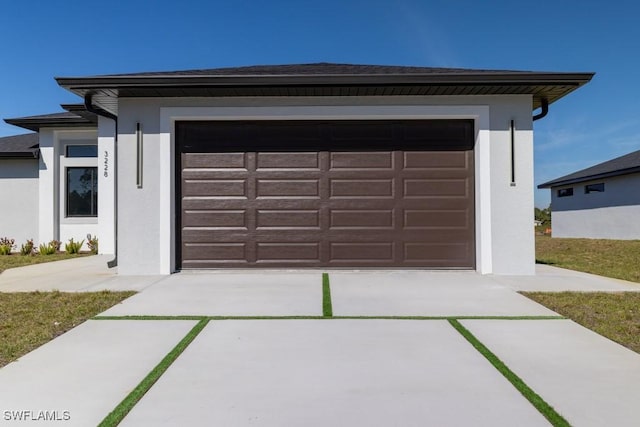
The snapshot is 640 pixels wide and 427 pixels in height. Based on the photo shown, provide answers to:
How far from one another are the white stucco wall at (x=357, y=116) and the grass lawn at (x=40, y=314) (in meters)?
1.62

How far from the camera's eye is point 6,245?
1103 cm

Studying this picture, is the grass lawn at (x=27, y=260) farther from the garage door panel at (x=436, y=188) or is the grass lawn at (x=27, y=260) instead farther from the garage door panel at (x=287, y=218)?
the garage door panel at (x=436, y=188)

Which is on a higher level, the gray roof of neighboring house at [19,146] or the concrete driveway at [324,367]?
the gray roof of neighboring house at [19,146]

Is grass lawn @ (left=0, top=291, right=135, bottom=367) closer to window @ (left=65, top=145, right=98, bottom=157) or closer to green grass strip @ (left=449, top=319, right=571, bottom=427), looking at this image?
green grass strip @ (left=449, top=319, right=571, bottom=427)

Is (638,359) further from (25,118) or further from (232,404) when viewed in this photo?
(25,118)

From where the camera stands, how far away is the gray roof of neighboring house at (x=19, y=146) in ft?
37.4

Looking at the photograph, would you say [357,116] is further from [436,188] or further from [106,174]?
[106,174]

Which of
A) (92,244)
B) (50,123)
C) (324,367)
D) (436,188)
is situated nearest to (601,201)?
(436,188)

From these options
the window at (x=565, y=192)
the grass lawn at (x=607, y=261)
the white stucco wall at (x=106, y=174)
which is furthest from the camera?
the window at (x=565, y=192)

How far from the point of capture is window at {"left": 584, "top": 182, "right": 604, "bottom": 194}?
18.5 m

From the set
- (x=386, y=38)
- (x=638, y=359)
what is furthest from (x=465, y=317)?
(x=386, y=38)

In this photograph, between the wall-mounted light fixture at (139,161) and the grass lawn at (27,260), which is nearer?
the wall-mounted light fixture at (139,161)

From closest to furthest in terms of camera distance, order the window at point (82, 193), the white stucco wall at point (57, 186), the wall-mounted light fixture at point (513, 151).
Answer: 1. the wall-mounted light fixture at point (513, 151)
2. the white stucco wall at point (57, 186)
3. the window at point (82, 193)

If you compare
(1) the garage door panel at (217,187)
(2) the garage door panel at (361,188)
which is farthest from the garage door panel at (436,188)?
(1) the garage door panel at (217,187)
